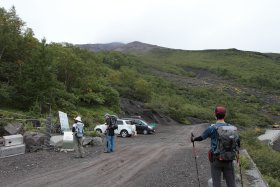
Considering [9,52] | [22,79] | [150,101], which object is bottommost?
[150,101]

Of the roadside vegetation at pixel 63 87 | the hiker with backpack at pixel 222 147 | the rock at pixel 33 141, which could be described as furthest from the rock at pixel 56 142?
the hiker with backpack at pixel 222 147

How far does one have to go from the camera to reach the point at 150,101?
8156 cm

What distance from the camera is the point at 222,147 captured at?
7.41 meters

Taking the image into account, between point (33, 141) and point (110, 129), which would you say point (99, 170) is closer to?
point (110, 129)

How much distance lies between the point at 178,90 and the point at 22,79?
288ft

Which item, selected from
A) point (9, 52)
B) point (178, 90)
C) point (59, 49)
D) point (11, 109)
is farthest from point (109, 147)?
point (178, 90)

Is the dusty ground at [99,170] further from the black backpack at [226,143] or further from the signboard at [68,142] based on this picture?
the black backpack at [226,143]

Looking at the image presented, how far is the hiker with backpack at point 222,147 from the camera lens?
7.41 m

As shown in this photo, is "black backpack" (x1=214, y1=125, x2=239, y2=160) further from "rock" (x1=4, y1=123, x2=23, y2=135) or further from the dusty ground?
"rock" (x1=4, y1=123, x2=23, y2=135)

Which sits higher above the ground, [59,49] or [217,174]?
[59,49]

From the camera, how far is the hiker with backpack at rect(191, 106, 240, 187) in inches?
292

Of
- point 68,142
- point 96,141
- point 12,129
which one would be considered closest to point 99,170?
point 68,142

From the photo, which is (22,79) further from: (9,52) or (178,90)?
(178,90)

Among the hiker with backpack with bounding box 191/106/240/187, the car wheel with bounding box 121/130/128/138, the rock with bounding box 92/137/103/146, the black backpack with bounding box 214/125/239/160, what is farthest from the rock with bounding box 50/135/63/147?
the car wheel with bounding box 121/130/128/138
